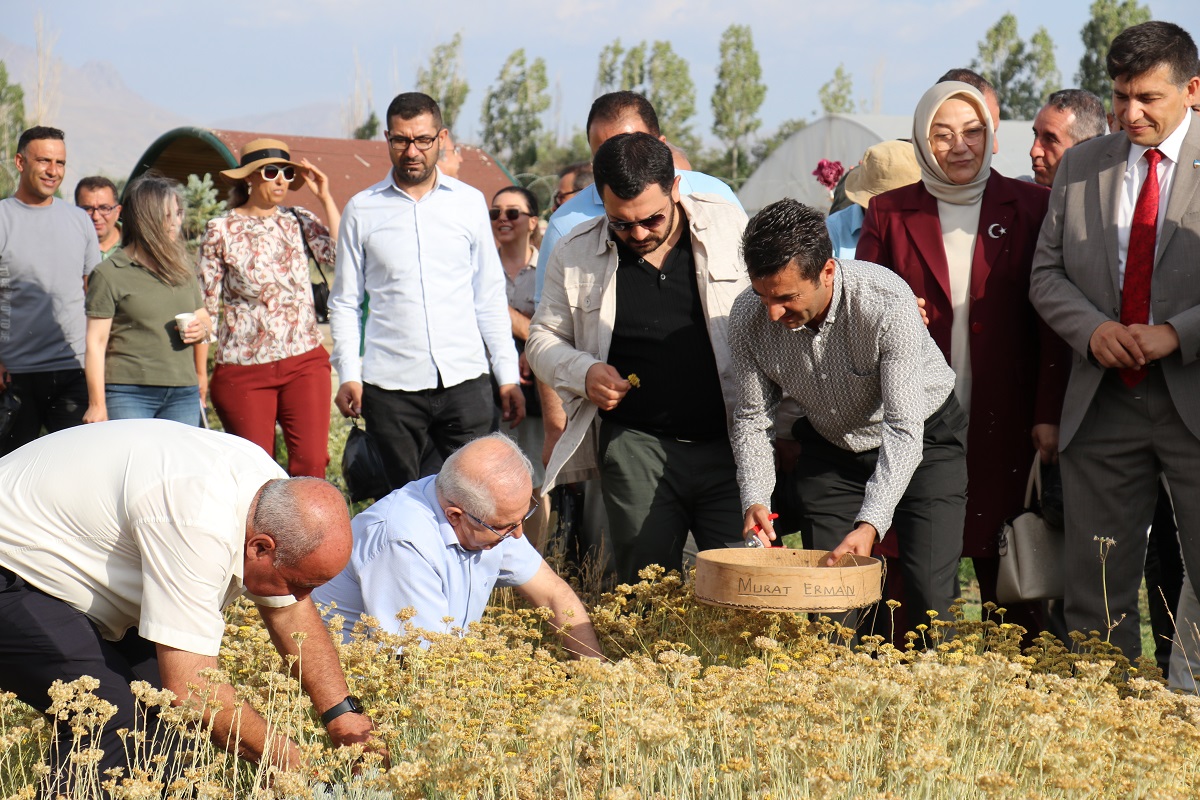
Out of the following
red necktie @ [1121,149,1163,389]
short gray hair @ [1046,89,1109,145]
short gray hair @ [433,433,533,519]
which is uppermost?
short gray hair @ [1046,89,1109,145]

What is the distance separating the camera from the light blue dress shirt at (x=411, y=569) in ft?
14.1

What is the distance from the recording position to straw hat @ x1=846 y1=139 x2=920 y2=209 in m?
5.82

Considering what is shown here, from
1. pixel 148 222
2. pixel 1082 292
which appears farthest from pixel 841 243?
pixel 148 222

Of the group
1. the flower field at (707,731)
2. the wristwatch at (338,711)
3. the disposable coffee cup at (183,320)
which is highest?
the disposable coffee cup at (183,320)

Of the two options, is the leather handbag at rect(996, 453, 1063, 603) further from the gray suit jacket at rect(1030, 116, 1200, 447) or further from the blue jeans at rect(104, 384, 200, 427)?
the blue jeans at rect(104, 384, 200, 427)

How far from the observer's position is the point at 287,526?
3320 millimetres

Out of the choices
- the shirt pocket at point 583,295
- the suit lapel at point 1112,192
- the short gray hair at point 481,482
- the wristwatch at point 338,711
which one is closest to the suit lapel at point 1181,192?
the suit lapel at point 1112,192

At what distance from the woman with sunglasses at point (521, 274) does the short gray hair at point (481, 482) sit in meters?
2.90

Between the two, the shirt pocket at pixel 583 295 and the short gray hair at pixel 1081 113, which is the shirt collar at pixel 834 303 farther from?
the short gray hair at pixel 1081 113

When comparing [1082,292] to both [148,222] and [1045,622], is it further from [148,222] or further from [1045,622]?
[148,222]

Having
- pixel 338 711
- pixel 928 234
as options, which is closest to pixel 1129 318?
pixel 928 234

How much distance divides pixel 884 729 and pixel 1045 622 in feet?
6.96

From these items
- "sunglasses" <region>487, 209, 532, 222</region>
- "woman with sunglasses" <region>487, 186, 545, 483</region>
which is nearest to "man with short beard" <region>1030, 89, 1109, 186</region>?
"woman with sunglasses" <region>487, 186, 545, 483</region>

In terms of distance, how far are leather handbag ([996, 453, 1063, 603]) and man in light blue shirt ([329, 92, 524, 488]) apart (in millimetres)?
2434
